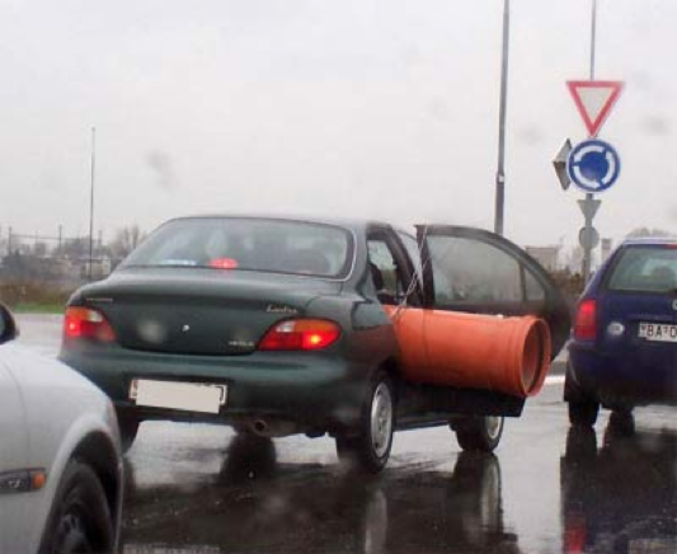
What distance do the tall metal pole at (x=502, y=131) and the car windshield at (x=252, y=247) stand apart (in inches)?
626

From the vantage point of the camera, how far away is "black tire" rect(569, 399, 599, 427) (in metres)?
11.1

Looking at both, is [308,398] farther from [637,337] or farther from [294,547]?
[637,337]

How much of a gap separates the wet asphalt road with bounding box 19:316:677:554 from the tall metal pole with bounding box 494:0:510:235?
14176 millimetres

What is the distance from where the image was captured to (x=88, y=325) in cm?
762

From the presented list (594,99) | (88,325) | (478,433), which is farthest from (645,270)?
(594,99)

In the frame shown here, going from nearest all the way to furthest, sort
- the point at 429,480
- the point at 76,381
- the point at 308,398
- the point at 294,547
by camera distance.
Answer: the point at 76,381, the point at 294,547, the point at 308,398, the point at 429,480

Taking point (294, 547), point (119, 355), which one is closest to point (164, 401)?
point (119, 355)

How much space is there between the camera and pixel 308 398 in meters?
7.36

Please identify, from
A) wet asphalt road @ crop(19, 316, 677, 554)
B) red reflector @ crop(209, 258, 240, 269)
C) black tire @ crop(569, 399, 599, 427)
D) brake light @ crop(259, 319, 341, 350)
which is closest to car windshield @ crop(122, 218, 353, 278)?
red reflector @ crop(209, 258, 240, 269)

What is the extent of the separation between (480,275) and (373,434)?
1.57 meters

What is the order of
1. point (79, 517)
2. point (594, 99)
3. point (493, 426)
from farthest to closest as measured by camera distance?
point (594, 99), point (493, 426), point (79, 517)

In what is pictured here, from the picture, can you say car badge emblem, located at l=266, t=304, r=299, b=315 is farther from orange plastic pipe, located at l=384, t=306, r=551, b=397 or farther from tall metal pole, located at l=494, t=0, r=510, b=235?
tall metal pole, located at l=494, t=0, r=510, b=235

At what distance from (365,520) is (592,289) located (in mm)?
4187

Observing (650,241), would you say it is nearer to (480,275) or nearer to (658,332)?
(658,332)
